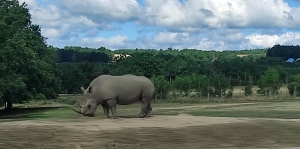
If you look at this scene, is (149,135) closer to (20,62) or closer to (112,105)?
(112,105)

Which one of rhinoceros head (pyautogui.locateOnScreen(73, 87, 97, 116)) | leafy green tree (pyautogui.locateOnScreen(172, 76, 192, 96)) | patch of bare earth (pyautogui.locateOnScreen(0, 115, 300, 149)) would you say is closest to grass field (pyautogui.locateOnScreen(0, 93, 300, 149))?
patch of bare earth (pyautogui.locateOnScreen(0, 115, 300, 149))

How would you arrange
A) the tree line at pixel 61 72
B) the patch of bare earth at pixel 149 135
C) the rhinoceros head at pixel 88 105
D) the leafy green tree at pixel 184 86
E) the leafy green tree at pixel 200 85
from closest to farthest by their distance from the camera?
the patch of bare earth at pixel 149 135, the rhinoceros head at pixel 88 105, the tree line at pixel 61 72, the leafy green tree at pixel 200 85, the leafy green tree at pixel 184 86

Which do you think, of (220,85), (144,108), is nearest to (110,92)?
(144,108)

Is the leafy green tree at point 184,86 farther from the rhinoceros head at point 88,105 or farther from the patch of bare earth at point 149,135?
the patch of bare earth at point 149,135

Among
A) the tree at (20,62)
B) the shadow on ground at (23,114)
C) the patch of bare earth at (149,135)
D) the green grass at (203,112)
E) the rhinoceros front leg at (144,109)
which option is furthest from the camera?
the tree at (20,62)

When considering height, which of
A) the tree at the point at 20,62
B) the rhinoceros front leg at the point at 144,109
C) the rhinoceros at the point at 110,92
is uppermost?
the tree at the point at 20,62

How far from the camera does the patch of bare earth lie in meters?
15.9

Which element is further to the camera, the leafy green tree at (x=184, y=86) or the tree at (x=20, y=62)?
the leafy green tree at (x=184, y=86)

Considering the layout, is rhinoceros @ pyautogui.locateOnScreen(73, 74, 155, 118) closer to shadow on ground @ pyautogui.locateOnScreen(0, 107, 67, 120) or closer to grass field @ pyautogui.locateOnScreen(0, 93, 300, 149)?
grass field @ pyautogui.locateOnScreen(0, 93, 300, 149)

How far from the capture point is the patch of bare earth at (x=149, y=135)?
15875 millimetres

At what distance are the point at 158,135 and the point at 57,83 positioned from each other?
1565 inches

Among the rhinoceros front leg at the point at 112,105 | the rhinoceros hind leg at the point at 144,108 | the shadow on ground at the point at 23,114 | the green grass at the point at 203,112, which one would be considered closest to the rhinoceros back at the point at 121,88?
the rhinoceros front leg at the point at 112,105

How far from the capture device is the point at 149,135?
690 inches

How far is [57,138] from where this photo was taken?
16.1 meters
